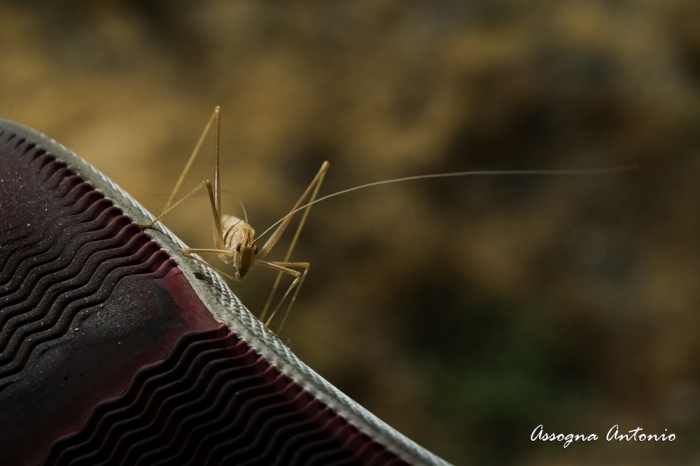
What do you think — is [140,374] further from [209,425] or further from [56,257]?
[56,257]

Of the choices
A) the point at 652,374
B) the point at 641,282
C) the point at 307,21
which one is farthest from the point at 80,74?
the point at 652,374

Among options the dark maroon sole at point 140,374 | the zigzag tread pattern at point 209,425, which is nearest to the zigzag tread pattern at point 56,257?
the dark maroon sole at point 140,374

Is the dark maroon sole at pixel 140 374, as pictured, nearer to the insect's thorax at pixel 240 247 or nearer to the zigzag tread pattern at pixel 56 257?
the zigzag tread pattern at pixel 56 257

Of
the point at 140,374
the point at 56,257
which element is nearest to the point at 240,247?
the point at 56,257

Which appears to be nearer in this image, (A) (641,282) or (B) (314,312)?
(B) (314,312)

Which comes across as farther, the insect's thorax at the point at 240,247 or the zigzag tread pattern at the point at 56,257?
the insect's thorax at the point at 240,247

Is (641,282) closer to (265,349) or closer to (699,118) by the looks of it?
(699,118)

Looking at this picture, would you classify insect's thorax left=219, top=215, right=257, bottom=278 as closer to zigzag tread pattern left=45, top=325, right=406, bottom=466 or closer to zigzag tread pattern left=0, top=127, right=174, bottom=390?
zigzag tread pattern left=0, top=127, right=174, bottom=390
